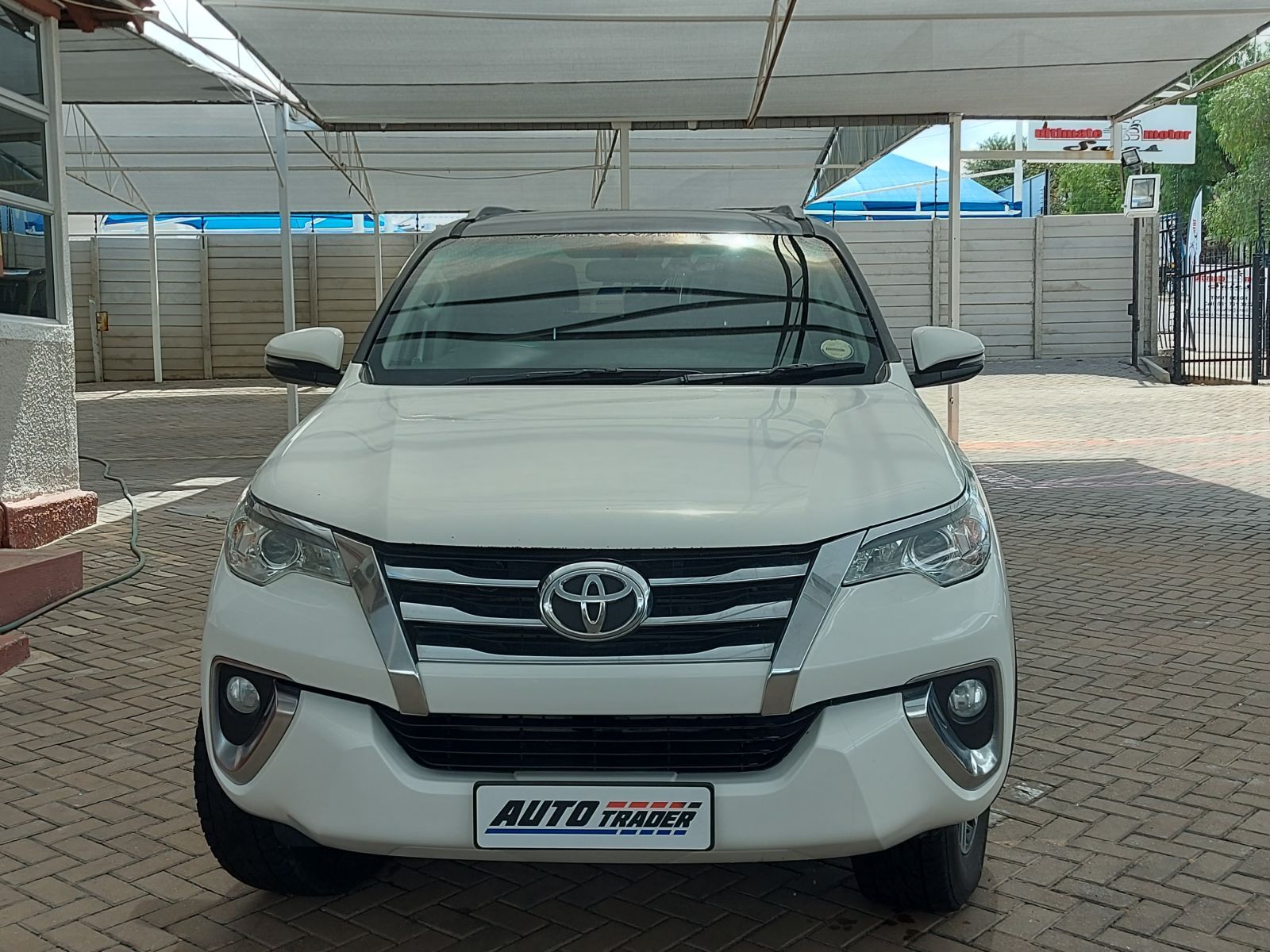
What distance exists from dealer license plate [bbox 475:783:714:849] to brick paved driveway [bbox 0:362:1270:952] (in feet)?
1.97

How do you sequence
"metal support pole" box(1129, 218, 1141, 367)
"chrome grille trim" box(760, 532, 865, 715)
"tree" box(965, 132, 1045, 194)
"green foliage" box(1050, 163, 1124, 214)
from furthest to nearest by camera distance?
"green foliage" box(1050, 163, 1124, 214)
"tree" box(965, 132, 1045, 194)
"metal support pole" box(1129, 218, 1141, 367)
"chrome grille trim" box(760, 532, 865, 715)

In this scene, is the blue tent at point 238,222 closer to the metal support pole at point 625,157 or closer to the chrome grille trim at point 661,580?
the metal support pole at point 625,157

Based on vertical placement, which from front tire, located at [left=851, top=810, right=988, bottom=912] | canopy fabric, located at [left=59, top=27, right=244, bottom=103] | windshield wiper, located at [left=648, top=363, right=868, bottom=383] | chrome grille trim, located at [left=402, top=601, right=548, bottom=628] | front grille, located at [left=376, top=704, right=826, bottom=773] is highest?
canopy fabric, located at [left=59, top=27, right=244, bottom=103]

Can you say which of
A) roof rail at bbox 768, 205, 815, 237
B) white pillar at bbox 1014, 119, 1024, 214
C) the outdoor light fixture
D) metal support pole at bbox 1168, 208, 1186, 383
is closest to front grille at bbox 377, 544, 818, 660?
roof rail at bbox 768, 205, 815, 237

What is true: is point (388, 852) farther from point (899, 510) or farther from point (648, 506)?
point (899, 510)

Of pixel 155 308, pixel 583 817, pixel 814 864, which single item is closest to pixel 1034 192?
pixel 155 308

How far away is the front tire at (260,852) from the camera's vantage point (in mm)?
2939

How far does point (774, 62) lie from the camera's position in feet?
32.0

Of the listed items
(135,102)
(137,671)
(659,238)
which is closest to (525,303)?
(659,238)

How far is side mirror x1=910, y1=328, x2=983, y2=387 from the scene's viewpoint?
3932 mm

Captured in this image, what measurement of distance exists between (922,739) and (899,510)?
44 cm

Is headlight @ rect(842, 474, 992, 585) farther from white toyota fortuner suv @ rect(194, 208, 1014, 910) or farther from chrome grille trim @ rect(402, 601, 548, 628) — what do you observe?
chrome grille trim @ rect(402, 601, 548, 628)

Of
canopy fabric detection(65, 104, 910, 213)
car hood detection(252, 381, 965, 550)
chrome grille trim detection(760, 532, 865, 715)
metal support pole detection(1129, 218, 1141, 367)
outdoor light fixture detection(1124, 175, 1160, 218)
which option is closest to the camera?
chrome grille trim detection(760, 532, 865, 715)

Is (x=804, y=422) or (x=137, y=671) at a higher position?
(x=804, y=422)
